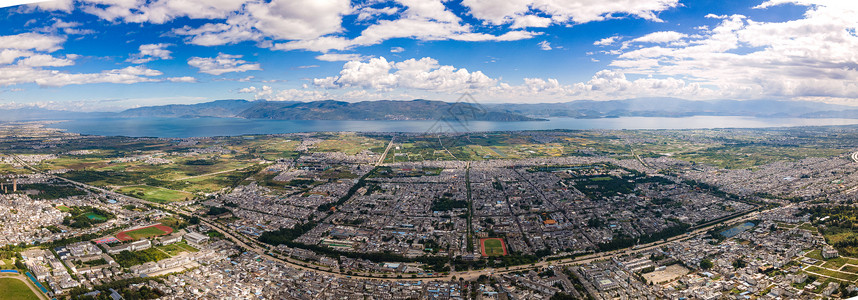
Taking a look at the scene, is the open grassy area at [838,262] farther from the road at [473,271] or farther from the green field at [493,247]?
the green field at [493,247]

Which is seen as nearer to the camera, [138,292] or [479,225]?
[138,292]

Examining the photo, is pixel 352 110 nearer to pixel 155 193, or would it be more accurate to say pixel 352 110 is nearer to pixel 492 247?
pixel 155 193

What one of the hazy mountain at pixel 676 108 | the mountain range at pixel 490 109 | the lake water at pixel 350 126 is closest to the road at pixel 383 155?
the lake water at pixel 350 126

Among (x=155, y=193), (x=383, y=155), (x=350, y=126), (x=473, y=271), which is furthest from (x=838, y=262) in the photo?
(x=350, y=126)

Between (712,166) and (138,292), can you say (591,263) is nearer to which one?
(138,292)

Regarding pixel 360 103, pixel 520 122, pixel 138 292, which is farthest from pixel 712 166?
pixel 360 103
